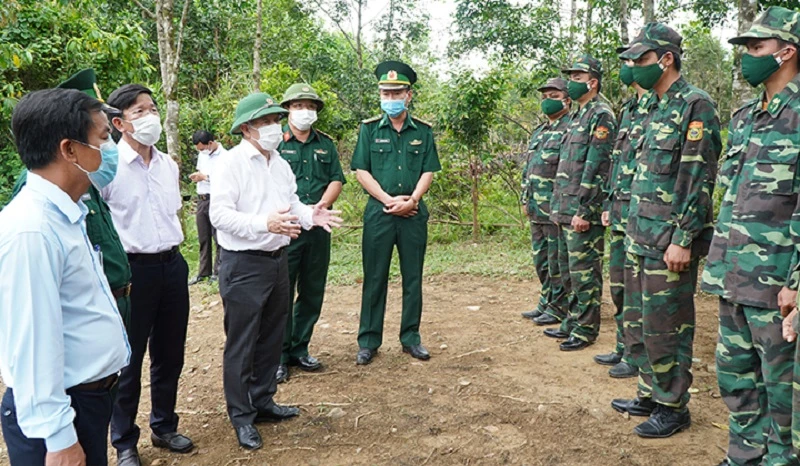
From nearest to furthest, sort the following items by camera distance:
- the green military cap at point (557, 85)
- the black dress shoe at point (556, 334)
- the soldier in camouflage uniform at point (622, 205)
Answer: the soldier in camouflage uniform at point (622, 205) < the black dress shoe at point (556, 334) < the green military cap at point (557, 85)

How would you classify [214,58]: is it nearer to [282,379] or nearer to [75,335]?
[282,379]

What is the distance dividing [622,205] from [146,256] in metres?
2.84

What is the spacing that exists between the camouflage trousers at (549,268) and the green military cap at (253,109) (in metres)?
2.89

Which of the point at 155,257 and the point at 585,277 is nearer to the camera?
the point at 155,257

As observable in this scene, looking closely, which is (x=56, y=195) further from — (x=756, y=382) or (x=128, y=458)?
(x=756, y=382)

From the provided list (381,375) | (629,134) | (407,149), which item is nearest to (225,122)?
(407,149)

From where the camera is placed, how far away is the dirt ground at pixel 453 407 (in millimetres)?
2988

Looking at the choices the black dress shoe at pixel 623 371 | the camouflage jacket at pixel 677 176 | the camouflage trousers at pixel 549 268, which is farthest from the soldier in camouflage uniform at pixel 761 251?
the camouflage trousers at pixel 549 268

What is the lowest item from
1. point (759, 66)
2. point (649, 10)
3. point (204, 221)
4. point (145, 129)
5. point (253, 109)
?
point (204, 221)

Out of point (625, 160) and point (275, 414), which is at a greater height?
point (625, 160)

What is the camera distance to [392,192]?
426cm

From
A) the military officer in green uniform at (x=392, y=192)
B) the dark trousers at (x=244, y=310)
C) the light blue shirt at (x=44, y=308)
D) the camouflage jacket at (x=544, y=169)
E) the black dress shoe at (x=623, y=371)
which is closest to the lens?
the light blue shirt at (x=44, y=308)

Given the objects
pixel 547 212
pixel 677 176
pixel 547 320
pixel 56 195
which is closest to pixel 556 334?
pixel 547 320

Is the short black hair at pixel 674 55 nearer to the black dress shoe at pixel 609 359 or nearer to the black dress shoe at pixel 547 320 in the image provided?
the black dress shoe at pixel 609 359
